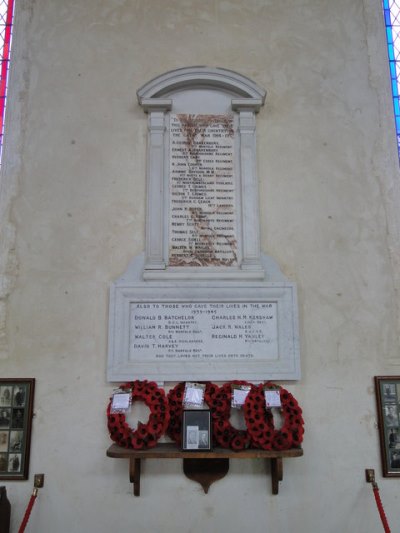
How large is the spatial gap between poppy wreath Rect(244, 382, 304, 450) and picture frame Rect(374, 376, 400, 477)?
0.48 meters

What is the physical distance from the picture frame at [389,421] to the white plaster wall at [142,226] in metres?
0.05

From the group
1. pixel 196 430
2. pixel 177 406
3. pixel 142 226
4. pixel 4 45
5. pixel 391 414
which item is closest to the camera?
pixel 196 430

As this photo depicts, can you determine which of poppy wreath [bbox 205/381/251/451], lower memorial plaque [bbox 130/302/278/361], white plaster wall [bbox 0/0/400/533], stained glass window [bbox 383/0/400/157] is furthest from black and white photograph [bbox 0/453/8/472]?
stained glass window [bbox 383/0/400/157]

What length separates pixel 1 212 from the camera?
3039 mm

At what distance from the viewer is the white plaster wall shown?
2691 millimetres

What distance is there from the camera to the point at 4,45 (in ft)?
11.2

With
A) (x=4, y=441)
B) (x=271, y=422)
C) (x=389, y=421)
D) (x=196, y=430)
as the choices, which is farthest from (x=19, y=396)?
(x=389, y=421)

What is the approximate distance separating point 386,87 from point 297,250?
4.24 feet

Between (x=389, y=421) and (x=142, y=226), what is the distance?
6.00ft

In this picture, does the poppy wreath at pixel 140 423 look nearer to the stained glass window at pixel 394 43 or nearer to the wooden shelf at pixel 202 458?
the wooden shelf at pixel 202 458

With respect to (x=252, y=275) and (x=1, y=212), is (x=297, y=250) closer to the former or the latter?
(x=252, y=275)

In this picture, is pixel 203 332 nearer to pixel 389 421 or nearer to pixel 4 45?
pixel 389 421

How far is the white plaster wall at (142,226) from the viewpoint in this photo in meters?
2.69

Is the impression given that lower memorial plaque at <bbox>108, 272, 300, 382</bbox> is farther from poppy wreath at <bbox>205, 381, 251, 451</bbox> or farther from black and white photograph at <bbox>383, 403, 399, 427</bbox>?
black and white photograph at <bbox>383, 403, 399, 427</bbox>
